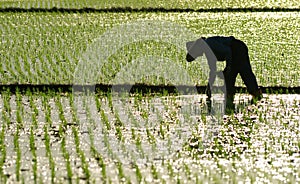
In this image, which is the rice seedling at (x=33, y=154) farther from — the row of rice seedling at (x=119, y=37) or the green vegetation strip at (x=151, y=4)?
the green vegetation strip at (x=151, y=4)

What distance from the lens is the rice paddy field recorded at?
5.42 m

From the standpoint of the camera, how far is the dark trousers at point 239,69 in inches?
291

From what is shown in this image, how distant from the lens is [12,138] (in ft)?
20.9

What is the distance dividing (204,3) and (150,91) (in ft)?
33.1

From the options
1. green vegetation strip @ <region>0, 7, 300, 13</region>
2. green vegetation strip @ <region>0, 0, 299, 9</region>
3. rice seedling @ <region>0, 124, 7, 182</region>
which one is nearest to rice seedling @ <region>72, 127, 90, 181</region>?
rice seedling @ <region>0, 124, 7, 182</region>

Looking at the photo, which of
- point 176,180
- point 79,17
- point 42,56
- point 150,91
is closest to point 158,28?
point 79,17

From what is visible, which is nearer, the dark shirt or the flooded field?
the flooded field

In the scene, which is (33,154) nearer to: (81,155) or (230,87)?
(81,155)

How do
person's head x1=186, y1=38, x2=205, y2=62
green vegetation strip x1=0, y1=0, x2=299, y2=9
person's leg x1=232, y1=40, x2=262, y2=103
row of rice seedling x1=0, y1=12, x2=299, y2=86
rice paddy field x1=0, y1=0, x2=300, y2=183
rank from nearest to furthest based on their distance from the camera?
rice paddy field x1=0, y1=0, x2=300, y2=183, person's head x1=186, y1=38, x2=205, y2=62, person's leg x1=232, y1=40, x2=262, y2=103, row of rice seedling x1=0, y1=12, x2=299, y2=86, green vegetation strip x1=0, y1=0, x2=299, y2=9

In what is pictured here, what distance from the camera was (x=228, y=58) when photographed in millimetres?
7133

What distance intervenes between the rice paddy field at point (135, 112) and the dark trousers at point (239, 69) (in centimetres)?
17

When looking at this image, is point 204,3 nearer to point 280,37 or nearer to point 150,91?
point 280,37

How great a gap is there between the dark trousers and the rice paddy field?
0.55 feet

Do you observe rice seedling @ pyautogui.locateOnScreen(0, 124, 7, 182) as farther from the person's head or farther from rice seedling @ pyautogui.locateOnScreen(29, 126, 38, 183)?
the person's head
